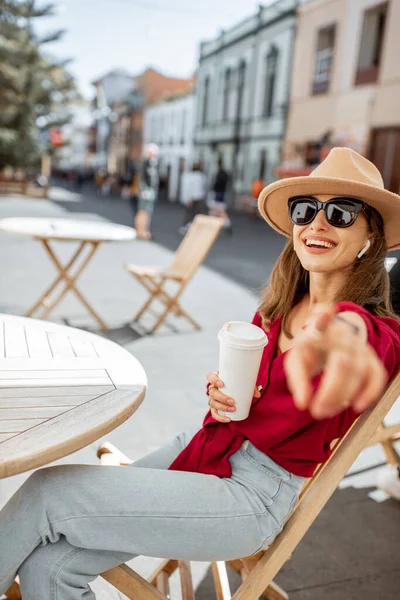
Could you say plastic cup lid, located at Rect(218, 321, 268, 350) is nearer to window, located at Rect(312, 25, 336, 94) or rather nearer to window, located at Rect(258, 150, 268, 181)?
window, located at Rect(312, 25, 336, 94)

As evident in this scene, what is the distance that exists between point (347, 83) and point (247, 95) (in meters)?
8.22

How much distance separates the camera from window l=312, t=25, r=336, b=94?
58.8 ft

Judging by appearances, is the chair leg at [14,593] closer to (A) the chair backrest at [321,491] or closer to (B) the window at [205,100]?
(A) the chair backrest at [321,491]

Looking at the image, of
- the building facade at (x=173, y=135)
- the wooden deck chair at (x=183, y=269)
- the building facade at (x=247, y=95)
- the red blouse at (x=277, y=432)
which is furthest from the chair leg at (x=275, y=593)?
the building facade at (x=173, y=135)

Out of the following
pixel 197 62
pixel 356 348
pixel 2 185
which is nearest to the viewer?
pixel 356 348

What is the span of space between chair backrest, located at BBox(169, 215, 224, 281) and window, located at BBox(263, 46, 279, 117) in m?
18.2

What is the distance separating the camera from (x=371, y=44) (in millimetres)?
15984

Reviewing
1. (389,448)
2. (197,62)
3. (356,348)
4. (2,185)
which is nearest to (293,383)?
(356,348)

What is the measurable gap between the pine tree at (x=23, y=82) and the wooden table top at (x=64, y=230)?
22.9 metres

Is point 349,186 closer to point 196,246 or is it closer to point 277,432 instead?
point 277,432

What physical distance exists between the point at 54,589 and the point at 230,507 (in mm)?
442

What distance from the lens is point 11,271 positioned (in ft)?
23.4

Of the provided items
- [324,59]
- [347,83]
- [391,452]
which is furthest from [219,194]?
[391,452]

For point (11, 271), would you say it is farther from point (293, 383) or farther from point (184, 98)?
point (184, 98)
